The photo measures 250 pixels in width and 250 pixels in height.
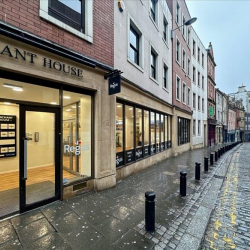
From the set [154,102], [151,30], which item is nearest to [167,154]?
[154,102]

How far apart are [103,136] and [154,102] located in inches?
219

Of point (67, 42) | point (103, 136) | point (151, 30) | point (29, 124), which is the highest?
point (151, 30)

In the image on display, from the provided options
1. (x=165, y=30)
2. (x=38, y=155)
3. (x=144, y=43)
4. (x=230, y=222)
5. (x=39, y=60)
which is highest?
(x=165, y=30)

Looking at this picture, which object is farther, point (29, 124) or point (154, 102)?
point (154, 102)

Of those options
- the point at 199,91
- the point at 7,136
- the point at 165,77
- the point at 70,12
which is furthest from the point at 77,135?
the point at 199,91

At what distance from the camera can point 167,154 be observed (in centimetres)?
1218

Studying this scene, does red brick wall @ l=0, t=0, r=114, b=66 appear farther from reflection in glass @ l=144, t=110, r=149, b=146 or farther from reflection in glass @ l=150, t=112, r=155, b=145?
reflection in glass @ l=150, t=112, r=155, b=145

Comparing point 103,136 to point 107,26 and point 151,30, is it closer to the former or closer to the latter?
point 107,26

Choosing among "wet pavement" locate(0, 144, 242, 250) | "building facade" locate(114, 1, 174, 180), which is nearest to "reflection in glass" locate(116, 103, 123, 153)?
"building facade" locate(114, 1, 174, 180)

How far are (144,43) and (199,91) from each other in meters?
17.1

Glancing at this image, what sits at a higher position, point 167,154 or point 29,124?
point 29,124

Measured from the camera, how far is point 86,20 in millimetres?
5105

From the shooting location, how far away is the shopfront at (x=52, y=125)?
3740mm

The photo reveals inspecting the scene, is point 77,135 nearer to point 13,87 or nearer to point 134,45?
point 13,87
